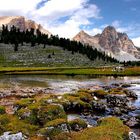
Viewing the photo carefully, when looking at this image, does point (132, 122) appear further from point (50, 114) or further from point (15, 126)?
point (15, 126)

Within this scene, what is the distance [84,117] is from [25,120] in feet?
32.8

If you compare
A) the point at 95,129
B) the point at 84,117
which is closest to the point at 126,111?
the point at 84,117

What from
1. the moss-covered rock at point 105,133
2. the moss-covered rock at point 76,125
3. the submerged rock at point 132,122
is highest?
the moss-covered rock at point 105,133

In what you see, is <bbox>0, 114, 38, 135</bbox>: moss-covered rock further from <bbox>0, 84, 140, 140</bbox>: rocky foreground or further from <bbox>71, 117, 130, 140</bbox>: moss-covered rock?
<bbox>71, 117, 130, 140</bbox>: moss-covered rock

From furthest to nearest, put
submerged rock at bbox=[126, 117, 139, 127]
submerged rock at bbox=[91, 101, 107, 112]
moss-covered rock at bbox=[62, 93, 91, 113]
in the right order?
submerged rock at bbox=[91, 101, 107, 112]
moss-covered rock at bbox=[62, 93, 91, 113]
submerged rock at bbox=[126, 117, 139, 127]

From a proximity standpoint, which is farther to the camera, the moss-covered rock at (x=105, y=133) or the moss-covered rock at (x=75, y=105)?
the moss-covered rock at (x=75, y=105)

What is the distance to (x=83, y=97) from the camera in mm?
45906

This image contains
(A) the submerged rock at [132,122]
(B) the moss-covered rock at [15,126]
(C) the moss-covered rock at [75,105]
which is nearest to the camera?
(B) the moss-covered rock at [15,126]

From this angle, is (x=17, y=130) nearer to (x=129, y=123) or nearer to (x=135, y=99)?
(x=129, y=123)

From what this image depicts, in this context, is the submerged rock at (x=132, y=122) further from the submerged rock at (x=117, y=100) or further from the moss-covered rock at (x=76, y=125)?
the submerged rock at (x=117, y=100)

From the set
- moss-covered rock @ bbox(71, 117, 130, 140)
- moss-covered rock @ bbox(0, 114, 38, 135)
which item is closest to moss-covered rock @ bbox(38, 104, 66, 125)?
moss-covered rock @ bbox(0, 114, 38, 135)

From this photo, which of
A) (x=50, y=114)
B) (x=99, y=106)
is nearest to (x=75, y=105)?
(x=99, y=106)

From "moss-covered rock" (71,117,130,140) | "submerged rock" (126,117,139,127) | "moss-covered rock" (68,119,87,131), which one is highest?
"moss-covered rock" (71,117,130,140)

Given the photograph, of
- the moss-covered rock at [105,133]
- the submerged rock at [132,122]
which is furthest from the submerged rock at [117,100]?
the moss-covered rock at [105,133]
